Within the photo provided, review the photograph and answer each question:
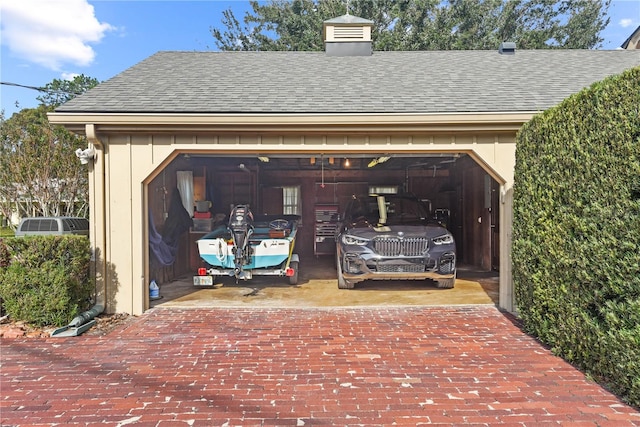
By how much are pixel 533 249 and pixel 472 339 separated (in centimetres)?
123

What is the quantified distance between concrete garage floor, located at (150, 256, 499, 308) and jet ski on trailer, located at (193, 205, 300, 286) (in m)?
0.37

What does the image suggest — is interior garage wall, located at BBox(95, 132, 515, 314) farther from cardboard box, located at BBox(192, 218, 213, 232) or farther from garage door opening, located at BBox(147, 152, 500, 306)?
cardboard box, located at BBox(192, 218, 213, 232)

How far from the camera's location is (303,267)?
9695 millimetres

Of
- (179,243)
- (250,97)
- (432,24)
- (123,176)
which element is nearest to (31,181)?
(179,243)

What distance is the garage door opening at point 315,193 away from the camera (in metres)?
8.51

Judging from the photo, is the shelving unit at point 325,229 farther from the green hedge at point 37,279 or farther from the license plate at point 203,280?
the green hedge at point 37,279

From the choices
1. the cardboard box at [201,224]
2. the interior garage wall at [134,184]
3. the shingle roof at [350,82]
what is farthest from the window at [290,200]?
the interior garage wall at [134,184]

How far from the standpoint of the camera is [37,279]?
15.1 ft

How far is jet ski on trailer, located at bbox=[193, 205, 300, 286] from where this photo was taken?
637cm

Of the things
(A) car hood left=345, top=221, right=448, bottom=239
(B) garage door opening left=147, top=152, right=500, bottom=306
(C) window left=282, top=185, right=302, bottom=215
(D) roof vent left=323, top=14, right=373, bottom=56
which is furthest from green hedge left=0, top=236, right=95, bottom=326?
(C) window left=282, top=185, right=302, bottom=215

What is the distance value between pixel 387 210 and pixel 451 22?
49.0 feet

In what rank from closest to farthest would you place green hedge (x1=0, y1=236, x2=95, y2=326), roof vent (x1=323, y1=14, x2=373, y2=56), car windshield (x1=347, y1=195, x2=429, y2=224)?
green hedge (x1=0, y1=236, x2=95, y2=326) → car windshield (x1=347, y1=195, x2=429, y2=224) → roof vent (x1=323, y1=14, x2=373, y2=56)

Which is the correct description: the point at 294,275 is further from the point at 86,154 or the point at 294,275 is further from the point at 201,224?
the point at 86,154

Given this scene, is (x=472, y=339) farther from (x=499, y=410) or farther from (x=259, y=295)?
(x=259, y=295)
